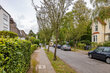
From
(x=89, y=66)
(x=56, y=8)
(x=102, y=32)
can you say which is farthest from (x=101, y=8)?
(x=102, y=32)

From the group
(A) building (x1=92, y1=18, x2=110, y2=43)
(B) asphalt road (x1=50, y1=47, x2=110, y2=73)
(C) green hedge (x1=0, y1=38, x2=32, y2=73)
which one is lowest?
(B) asphalt road (x1=50, y1=47, x2=110, y2=73)

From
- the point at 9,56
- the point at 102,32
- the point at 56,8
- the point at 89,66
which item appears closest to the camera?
the point at 9,56

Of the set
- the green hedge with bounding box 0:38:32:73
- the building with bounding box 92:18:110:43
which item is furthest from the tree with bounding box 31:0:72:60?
the building with bounding box 92:18:110:43

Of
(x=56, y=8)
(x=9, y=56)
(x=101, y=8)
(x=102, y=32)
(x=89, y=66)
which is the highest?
(x=101, y=8)

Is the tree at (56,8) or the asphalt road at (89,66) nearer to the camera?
the asphalt road at (89,66)

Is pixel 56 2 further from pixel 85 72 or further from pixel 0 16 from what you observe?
pixel 0 16

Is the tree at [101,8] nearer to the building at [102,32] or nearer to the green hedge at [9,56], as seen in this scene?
the building at [102,32]

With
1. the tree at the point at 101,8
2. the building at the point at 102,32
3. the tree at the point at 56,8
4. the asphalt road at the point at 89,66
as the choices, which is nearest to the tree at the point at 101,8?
the tree at the point at 101,8

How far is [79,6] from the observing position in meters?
26.9

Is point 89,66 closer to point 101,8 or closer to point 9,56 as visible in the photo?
point 9,56

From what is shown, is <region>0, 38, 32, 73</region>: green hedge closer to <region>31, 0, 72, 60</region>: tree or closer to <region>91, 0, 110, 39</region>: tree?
<region>31, 0, 72, 60</region>: tree

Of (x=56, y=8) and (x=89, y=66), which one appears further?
(x=56, y=8)

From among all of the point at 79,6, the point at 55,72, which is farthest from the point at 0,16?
the point at 79,6

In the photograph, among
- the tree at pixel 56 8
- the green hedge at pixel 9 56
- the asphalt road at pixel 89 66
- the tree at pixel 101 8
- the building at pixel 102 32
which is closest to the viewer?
the green hedge at pixel 9 56
